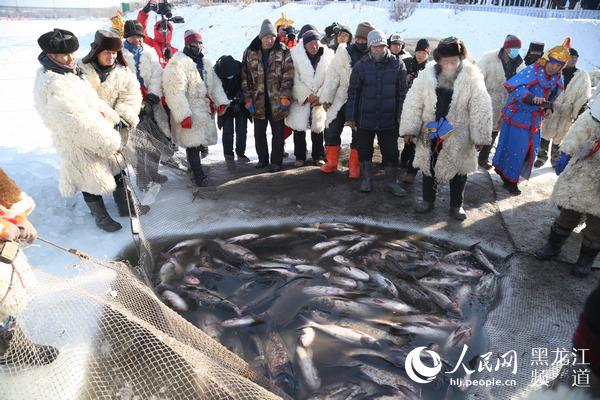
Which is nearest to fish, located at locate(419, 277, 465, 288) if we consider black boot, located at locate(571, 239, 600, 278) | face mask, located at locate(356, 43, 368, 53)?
black boot, located at locate(571, 239, 600, 278)

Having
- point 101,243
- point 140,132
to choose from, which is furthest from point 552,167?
point 101,243

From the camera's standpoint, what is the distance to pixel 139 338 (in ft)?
9.26

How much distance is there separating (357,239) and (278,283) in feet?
4.21

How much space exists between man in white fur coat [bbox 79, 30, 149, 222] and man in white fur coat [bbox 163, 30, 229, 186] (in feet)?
2.17

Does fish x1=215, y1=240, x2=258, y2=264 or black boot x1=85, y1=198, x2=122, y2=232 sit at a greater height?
black boot x1=85, y1=198, x2=122, y2=232

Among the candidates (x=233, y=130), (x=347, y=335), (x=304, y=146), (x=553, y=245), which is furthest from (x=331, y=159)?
(x=347, y=335)

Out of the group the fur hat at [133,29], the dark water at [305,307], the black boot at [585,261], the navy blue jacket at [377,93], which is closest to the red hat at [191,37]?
the fur hat at [133,29]

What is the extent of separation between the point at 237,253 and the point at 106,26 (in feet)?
65.6

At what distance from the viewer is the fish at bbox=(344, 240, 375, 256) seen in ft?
15.3

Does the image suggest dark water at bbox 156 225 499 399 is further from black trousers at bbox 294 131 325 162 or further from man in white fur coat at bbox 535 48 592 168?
man in white fur coat at bbox 535 48 592 168

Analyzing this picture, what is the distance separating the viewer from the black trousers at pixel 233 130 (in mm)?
6672

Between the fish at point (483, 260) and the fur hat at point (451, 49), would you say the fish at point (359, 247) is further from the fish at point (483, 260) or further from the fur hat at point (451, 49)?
the fur hat at point (451, 49)

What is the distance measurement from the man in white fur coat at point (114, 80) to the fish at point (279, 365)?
2.44 m

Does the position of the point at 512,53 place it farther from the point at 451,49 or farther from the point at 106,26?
the point at 106,26
